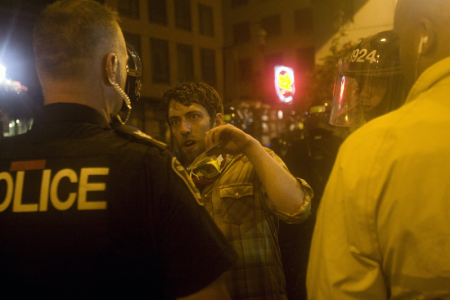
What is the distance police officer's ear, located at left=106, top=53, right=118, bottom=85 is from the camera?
1.28m

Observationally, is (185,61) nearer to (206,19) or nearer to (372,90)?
(206,19)

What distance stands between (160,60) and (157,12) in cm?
323

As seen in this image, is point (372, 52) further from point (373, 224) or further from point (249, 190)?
point (373, 224)

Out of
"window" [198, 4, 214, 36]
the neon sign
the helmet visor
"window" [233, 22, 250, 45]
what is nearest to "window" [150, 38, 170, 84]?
"window" [198, 4, 214, 36]

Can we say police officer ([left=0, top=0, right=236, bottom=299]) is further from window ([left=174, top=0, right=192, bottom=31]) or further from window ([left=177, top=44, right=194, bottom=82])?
window ([left=174, top=0, right=192, bottom=31])

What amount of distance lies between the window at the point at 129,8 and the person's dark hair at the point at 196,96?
20.6 m

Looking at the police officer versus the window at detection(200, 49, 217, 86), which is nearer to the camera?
the police officer

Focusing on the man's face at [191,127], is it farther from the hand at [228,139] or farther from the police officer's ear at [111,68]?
the police officer's ear at [111,68]

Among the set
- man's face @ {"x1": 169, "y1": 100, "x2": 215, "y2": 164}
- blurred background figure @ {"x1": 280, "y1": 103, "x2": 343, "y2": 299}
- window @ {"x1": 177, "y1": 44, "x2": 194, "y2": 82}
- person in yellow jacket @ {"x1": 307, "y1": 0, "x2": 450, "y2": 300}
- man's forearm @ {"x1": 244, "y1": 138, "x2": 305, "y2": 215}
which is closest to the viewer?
person in yellow jacket @ {"x1": 307, "y1": 0, "x2": 450, "y2": 300}

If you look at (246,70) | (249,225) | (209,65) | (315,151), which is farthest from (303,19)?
(249,225)

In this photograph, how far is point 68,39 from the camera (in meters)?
1.21

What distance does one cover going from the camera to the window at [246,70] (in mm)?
31344

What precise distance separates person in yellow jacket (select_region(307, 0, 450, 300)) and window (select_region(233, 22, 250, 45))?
31710 mm

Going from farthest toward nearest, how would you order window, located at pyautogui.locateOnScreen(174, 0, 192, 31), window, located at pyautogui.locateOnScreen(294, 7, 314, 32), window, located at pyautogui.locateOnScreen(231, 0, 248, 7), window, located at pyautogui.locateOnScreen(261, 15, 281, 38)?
window, located at pyautogui.locateOnScreen(231, 0, 248, 7) < window, located at pyautogui.locateOnScreen(261, 15, 281, 38) < window, located at pyautogui.locateOnScreen(294, 7, 314, 32) < window, located at pyautogui.locateOnScreen(174, 0, 192, 31)
